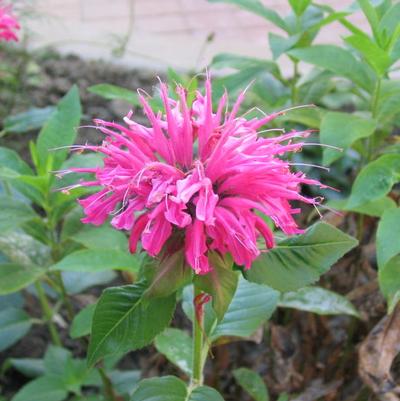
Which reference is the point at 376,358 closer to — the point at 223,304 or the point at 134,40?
the point at 223,304

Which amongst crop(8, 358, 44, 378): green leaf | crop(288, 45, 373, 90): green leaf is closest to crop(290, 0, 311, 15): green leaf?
crop(288, 45, 373, 90): green leaf

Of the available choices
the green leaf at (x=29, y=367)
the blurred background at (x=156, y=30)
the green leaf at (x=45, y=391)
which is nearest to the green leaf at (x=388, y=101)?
the green leaf at (x=45, y=391)

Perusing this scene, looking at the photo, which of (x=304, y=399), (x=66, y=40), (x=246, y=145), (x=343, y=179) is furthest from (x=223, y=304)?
(x=66, y=40)

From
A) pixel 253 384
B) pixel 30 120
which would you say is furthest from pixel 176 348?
pixel 30 120

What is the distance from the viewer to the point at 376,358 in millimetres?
1034

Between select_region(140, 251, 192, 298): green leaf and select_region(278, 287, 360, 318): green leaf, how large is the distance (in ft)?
1.19

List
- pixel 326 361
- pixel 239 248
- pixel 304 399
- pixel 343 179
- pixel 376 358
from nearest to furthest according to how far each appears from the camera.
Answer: pixel 239 248 → pixel 376 358 → pixel 304 399 → pixel 326 361 → pixel 343 179

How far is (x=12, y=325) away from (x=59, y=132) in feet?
1.30

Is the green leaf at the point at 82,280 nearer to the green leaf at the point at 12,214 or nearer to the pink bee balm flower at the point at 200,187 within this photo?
the green leaf at the point at 12,214

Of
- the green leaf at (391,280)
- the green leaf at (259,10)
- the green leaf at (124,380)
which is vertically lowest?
the green leaf at (124,380)

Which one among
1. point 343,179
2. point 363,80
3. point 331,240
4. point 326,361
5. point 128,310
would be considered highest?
point 363,80

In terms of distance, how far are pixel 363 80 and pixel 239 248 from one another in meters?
0.53

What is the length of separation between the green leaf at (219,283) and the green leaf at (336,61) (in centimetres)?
47

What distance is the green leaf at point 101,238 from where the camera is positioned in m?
1.13
